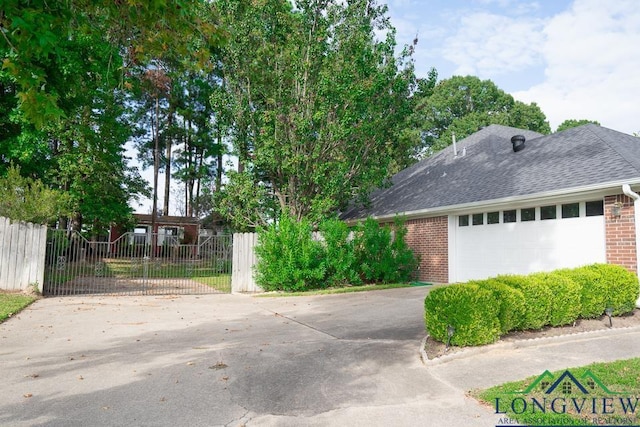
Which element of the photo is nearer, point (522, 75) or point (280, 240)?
point (280, 240)

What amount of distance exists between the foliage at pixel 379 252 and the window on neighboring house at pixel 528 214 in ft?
11.8

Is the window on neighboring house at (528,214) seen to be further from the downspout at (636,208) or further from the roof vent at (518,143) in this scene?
the roof vent at (518,143)

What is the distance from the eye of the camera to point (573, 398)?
12.2 ft

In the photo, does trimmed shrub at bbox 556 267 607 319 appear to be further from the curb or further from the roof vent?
the roof vent

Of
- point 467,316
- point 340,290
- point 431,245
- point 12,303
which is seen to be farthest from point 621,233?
point 12,303

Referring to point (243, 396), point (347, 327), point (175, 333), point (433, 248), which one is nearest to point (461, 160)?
point (433, 248)

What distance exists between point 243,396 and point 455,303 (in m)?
3.05

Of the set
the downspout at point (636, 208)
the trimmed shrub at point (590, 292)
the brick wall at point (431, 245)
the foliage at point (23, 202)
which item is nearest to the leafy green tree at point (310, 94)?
the brick wall at point (431, 245)

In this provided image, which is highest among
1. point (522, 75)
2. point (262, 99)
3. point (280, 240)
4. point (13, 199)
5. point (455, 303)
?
point (522, 75)

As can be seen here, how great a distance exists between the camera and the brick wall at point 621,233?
8265mm

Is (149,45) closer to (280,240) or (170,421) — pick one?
(170,421)

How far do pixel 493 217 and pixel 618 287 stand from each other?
192 inches

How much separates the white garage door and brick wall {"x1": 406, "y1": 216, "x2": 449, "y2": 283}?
0.32 metres

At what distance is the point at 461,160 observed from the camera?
17.1 meters
